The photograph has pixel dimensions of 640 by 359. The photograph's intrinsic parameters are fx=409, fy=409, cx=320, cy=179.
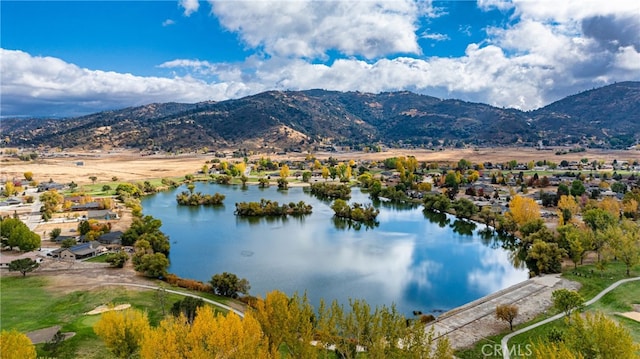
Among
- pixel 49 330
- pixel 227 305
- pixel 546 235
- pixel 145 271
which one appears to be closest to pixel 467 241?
pixel 546 235

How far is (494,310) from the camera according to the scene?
3075cm

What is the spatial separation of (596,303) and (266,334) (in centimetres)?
2588

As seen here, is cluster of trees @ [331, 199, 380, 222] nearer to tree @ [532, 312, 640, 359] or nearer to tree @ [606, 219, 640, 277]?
tree @ [606, 219, 640, 277]

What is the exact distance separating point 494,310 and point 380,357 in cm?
1858

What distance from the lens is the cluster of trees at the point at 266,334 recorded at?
633 inches

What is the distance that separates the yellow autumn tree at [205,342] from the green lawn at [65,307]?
944 cm

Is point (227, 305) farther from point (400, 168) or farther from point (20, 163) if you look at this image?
point (20, 163)

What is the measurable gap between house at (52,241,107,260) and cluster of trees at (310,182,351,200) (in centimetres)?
4961

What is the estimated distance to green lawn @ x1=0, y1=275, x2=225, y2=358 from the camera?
953 inches

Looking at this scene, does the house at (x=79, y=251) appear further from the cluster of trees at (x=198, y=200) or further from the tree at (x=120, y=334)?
the cluster of trees at (x=198, y=200)

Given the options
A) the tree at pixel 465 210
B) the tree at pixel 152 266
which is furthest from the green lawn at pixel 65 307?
the tree at pixel 465 210

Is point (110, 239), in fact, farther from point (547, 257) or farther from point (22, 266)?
point (547, 257)

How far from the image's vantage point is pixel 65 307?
100 ft

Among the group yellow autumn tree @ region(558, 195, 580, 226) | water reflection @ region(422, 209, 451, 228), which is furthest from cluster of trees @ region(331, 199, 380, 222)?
yellow autumn tree @ region(558, 195, 580, 226)
